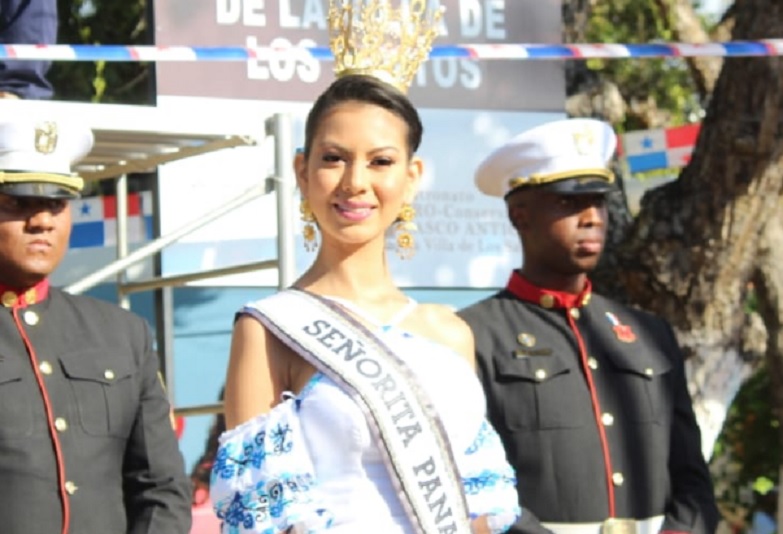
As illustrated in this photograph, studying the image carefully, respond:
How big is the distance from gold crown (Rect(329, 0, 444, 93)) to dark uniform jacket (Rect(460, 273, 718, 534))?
4.07 ft

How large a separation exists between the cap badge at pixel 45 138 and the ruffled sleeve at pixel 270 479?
1638mm

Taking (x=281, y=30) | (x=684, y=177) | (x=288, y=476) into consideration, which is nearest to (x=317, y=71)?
(x=281, y=30)

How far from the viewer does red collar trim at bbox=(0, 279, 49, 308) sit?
185 inches

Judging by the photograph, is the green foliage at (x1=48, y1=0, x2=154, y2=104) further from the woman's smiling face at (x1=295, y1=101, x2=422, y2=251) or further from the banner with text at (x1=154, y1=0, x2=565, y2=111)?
the woman's smiling face at (x1=295, y1=101, x2=422, y2=251)

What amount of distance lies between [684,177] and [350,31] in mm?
4193

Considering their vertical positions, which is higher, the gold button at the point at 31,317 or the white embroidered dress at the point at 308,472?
the gold button at the point at 31,317

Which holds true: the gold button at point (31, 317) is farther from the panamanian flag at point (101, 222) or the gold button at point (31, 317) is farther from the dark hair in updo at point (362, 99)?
the panamanian flag at point (101, 222)

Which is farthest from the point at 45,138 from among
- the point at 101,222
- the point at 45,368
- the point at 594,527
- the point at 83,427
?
the point at 101,222

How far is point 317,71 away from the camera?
807 cm

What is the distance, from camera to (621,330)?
508cm

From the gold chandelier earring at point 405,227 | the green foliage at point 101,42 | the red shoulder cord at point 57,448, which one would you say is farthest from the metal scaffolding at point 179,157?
the green foliage at point 101,42

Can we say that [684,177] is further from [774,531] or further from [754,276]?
[774,531]

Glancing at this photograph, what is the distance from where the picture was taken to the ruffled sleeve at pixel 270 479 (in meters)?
3.34

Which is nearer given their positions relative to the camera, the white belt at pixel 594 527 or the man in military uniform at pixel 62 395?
the man in military uniform at pixel 62 395
